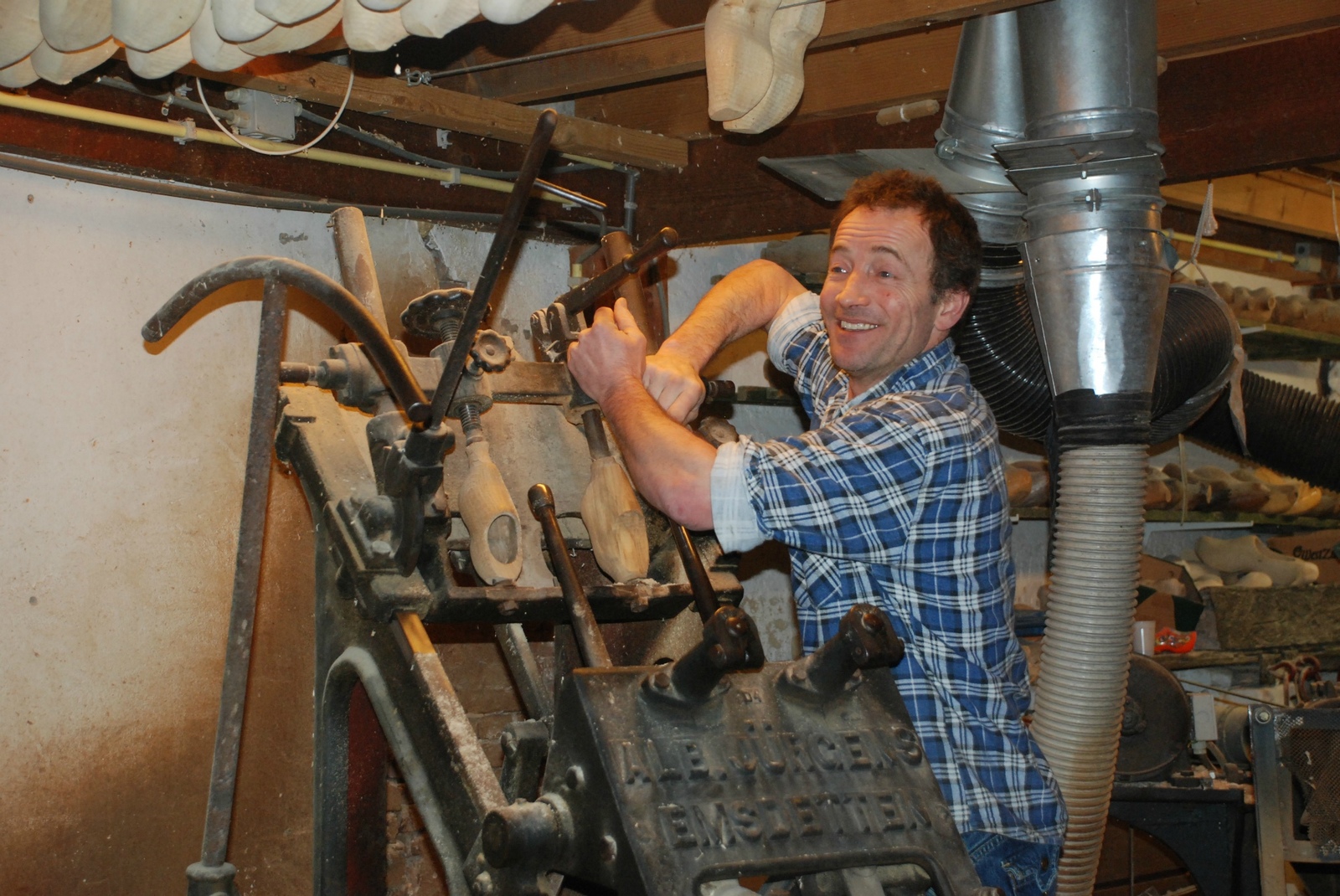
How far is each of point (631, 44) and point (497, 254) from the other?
122 cm

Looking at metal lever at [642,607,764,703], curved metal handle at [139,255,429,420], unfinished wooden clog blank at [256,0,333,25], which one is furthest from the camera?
unfinished wooden clog blank at [256,0,333,25]

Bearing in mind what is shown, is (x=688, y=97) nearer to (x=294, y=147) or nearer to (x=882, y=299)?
(x=294, y=147)

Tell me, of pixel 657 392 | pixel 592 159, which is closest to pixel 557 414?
pixel 657 392

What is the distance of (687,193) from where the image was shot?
290 centimetres

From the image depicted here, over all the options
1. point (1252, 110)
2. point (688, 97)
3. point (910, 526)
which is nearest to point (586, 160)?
point (688, 97)

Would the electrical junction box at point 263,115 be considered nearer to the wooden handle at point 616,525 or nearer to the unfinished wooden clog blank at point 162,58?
the unfinished wooden clog blank at point 162,58

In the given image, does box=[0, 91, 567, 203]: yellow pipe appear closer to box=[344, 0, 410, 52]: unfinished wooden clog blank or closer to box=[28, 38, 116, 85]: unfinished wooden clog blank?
box=[28, 38, 116, 85]: unfinished wooden clog blank

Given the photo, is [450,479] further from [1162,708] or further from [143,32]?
[1162,708]

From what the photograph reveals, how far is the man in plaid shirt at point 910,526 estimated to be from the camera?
1.58 m

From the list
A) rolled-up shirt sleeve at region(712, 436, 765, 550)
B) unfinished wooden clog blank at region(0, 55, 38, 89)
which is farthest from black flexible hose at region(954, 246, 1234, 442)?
unfinished wooden clog blank at region(0, 55, 38, 89)

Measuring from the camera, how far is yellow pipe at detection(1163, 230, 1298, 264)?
3.90 metres

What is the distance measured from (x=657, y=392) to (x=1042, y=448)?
8.44ft

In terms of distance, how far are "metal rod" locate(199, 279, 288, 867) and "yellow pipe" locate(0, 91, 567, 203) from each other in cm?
74

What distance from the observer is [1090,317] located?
6.81ft
